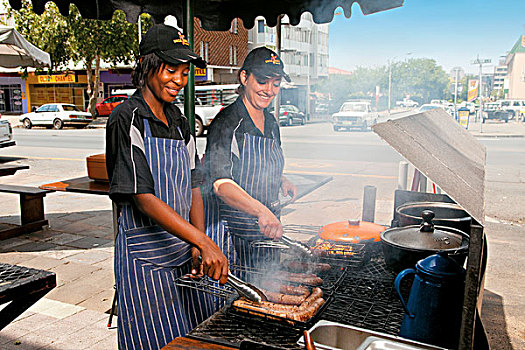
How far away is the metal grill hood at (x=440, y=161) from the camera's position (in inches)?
51.6

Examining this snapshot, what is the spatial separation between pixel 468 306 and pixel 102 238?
190 inches

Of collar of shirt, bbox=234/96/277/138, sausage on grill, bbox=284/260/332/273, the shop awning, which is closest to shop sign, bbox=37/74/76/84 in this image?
the shop awning

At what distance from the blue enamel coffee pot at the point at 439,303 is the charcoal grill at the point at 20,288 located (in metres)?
1.62

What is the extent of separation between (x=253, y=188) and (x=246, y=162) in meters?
0.16

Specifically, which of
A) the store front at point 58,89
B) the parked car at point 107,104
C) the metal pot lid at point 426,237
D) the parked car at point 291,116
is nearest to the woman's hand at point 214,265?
the metal pot lid at point 426,237

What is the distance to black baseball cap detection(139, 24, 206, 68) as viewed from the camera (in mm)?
1840

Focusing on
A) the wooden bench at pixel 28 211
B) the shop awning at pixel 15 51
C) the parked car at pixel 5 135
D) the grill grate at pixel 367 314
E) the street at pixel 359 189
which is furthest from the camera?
the parked car at pixel 5 135

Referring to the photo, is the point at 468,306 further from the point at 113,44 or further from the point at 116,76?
the point at 116,76

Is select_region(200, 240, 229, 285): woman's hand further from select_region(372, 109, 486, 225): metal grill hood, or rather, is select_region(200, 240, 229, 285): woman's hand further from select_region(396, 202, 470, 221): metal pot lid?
select_region(396, 202, 470, 221): metal pot lid

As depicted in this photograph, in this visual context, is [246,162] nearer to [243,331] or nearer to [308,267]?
[308,267]

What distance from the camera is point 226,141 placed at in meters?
2.35

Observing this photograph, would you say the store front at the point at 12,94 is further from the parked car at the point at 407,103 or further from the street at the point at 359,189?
the parked car at the point at 407,103

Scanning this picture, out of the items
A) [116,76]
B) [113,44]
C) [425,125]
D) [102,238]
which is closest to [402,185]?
[425,125]

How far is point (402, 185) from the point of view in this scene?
5.32 m
